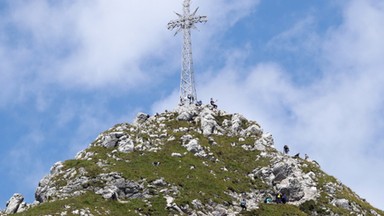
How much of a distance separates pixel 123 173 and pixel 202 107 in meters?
29.6

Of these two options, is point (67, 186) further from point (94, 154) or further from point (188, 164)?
point (188, 164)

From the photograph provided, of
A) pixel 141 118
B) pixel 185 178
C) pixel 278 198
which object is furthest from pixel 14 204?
pixel 278 198

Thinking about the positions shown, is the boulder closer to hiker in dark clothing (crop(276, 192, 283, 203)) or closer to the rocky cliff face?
the rocky cliff face

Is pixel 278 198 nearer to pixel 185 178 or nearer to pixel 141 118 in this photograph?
A: pixel 185 178

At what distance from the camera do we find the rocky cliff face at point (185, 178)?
239 ft

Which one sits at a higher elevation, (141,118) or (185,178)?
(141,118)

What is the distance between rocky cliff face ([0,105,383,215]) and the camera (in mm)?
72938

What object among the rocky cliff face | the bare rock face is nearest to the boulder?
the rocky cliff face

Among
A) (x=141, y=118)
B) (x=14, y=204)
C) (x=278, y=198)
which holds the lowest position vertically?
(x=278, y=198)

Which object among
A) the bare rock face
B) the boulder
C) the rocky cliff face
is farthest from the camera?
the boulder

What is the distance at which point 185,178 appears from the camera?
7962cm

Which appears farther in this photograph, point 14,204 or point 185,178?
point 185,178

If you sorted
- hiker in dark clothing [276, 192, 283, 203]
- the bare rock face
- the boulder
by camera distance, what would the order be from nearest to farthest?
hiker in dark clothing [276, 192, 283, 203], the bare rock face, the boulder

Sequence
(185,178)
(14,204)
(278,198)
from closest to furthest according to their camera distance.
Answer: (278,198) → (14,204) → (185,178)
